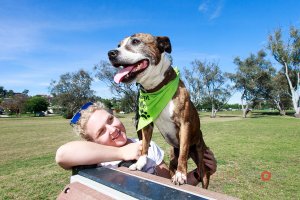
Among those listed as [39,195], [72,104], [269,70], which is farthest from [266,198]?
[72,104]

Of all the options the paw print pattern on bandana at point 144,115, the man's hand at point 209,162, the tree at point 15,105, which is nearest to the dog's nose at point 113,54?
the paw print pattern on bandana at point 144,115

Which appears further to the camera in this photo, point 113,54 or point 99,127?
point 99,127

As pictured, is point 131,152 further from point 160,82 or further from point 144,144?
point 160,82

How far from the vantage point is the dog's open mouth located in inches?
88.9

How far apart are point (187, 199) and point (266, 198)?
4757 mm

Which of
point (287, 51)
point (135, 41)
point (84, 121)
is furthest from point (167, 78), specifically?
point (287, 51)

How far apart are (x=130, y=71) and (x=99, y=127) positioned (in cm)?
67

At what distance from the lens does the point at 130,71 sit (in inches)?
90.7

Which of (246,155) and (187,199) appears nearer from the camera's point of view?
(187,199)

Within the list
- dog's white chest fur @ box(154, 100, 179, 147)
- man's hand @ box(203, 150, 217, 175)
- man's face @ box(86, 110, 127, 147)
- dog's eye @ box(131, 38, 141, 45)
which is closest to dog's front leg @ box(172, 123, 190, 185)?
dog's white chest fur @ box(154, 100, 179, 147)

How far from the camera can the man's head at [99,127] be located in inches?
104

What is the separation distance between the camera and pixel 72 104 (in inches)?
2694

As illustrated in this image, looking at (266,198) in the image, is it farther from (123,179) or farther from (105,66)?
(105,66)

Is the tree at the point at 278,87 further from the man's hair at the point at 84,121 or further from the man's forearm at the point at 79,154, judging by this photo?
the man's forearm at the point at 79,154
